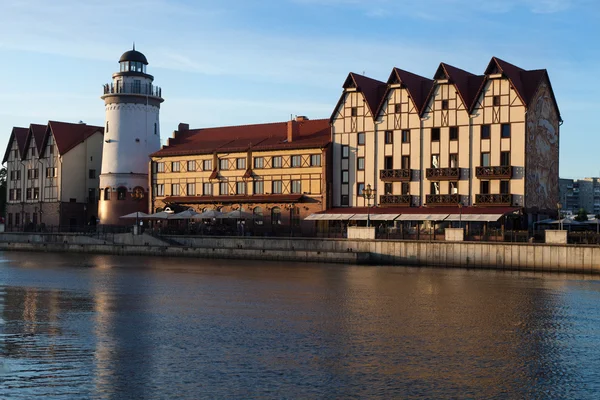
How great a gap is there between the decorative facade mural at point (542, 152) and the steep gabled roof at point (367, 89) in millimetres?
14429

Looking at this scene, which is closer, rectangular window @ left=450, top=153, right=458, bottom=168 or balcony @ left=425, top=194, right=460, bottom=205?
balcony @ left=425, top=194, right=460, bottom=205

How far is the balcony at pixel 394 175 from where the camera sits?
71.1 metres

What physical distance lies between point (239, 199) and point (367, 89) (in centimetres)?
1653

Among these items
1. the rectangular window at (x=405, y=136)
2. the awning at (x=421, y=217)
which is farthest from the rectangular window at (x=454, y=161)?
the awning at (x=421, y=217)

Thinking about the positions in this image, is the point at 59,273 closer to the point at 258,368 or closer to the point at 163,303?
the point at 163,303

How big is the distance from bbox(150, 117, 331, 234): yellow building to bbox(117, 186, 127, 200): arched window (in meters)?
3.78

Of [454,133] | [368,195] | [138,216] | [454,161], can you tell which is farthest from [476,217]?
[138,216]

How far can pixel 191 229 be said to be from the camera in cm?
7688

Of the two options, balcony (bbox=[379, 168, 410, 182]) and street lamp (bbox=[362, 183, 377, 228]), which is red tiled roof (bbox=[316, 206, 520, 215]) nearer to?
street lamp (bbox=[362, 183, 377, 228])

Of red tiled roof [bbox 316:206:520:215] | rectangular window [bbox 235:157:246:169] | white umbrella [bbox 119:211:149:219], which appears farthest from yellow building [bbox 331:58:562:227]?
white umbrella [bbox 119:211:149:219]

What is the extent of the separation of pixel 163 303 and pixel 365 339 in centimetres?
1329

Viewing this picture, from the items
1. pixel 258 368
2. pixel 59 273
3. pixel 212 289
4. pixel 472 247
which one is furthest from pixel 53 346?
pixel 472 247

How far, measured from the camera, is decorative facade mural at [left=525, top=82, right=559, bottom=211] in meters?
66.1

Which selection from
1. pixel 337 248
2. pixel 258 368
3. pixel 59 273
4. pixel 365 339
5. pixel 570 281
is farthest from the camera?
pixel 337 248
